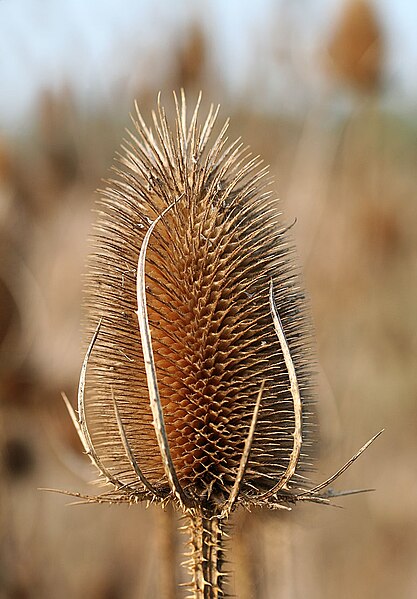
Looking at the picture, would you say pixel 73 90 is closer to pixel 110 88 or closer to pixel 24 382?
pixel 110 88

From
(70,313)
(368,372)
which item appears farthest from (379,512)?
(70,313)

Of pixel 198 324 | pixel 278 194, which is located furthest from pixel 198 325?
pixel 278 194

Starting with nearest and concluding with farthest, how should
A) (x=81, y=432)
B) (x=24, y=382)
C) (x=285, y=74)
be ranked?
(x=81, y=432), (x=24, y=382), (x=285, y=74)

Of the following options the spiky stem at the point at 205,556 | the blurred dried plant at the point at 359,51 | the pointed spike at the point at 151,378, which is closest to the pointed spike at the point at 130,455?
the pointed spike at the point at 151,378

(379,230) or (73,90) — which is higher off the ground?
(73,90)

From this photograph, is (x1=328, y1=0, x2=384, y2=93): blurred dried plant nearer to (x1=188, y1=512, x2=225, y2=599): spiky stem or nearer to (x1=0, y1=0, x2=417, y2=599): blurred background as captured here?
(x1=0, y1=0, x2=417, y2=599): blurred background

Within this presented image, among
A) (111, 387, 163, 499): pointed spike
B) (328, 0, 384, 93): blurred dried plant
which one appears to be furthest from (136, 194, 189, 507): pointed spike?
(328, 0, 384, 93): blurred dried plant

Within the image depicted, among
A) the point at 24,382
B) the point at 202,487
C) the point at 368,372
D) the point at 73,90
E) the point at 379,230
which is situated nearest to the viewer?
the point at 202,487
